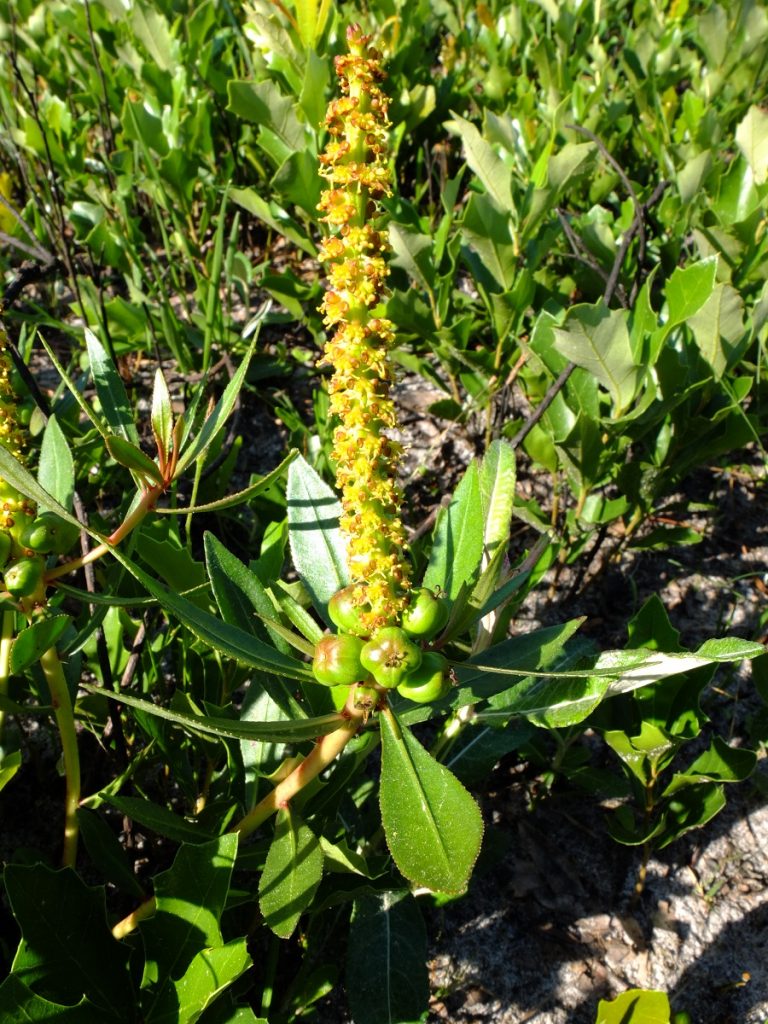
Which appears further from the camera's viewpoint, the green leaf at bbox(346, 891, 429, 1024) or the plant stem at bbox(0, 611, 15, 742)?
the green leaf at bbox(346, 891, 429, 1024)

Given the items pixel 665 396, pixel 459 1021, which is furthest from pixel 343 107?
pixel 459 1021

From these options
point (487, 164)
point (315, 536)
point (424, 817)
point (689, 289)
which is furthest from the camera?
point (487, 164)

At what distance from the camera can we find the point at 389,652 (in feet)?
3.51

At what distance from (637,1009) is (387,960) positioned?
445 millimetres

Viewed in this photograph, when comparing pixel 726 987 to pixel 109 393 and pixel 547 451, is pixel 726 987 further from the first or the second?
pixel 109 393

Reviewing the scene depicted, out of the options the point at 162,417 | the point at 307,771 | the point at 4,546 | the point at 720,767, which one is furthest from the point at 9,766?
the point at 720,767

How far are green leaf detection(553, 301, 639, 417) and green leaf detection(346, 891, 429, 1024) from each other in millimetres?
1214

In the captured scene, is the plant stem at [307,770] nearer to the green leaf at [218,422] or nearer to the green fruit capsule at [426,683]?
the green fruit capsule at [426,683]

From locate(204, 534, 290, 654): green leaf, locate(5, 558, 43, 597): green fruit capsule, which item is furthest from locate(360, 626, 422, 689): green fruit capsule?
locate(5, 558, 43, 597): green fruit capsule

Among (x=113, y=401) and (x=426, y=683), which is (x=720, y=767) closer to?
(x=426, y=683)

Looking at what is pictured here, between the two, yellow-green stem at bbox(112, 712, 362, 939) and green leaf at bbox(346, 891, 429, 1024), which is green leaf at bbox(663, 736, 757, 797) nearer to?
green leaf at bbox(346, 891, 429, 1024)

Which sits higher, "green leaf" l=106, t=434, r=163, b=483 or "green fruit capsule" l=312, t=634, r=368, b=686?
"green leaf" l=106, t=434, r=163, b=483

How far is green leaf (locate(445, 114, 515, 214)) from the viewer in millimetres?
2398

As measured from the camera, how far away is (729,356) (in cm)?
217
